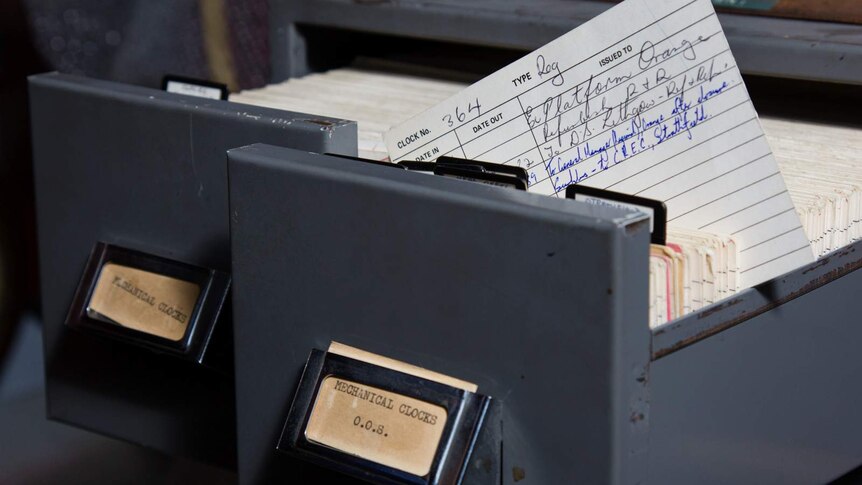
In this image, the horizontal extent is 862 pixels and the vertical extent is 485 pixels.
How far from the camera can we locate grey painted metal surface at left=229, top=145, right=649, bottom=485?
1.75 ft

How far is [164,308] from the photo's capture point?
792mm

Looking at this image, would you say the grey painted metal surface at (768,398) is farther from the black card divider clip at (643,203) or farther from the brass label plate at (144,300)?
the brass label plate at (144,300)

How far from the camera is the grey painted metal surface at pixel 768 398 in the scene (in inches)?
23.2

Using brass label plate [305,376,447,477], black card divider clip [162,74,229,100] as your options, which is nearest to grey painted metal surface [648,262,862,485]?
brass label plate [305,376,447,477]

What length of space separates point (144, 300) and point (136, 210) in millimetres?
68

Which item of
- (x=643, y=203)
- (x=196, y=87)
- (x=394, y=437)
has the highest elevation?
(x=196, y=87)

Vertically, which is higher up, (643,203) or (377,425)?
(643,203)

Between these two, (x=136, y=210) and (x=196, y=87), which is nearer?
(x=136, y=210)

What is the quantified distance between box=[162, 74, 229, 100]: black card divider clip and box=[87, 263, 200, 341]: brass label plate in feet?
0.53

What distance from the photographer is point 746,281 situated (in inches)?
25.0

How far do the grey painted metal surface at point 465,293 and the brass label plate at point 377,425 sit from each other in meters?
0.02

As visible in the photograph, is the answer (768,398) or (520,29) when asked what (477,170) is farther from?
(520,29)

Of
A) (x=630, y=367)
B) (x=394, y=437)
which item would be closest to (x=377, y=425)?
(x=394, y=437)

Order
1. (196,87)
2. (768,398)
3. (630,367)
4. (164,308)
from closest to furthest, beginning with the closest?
(630,367), (768,398), (164,308), (196,87)
